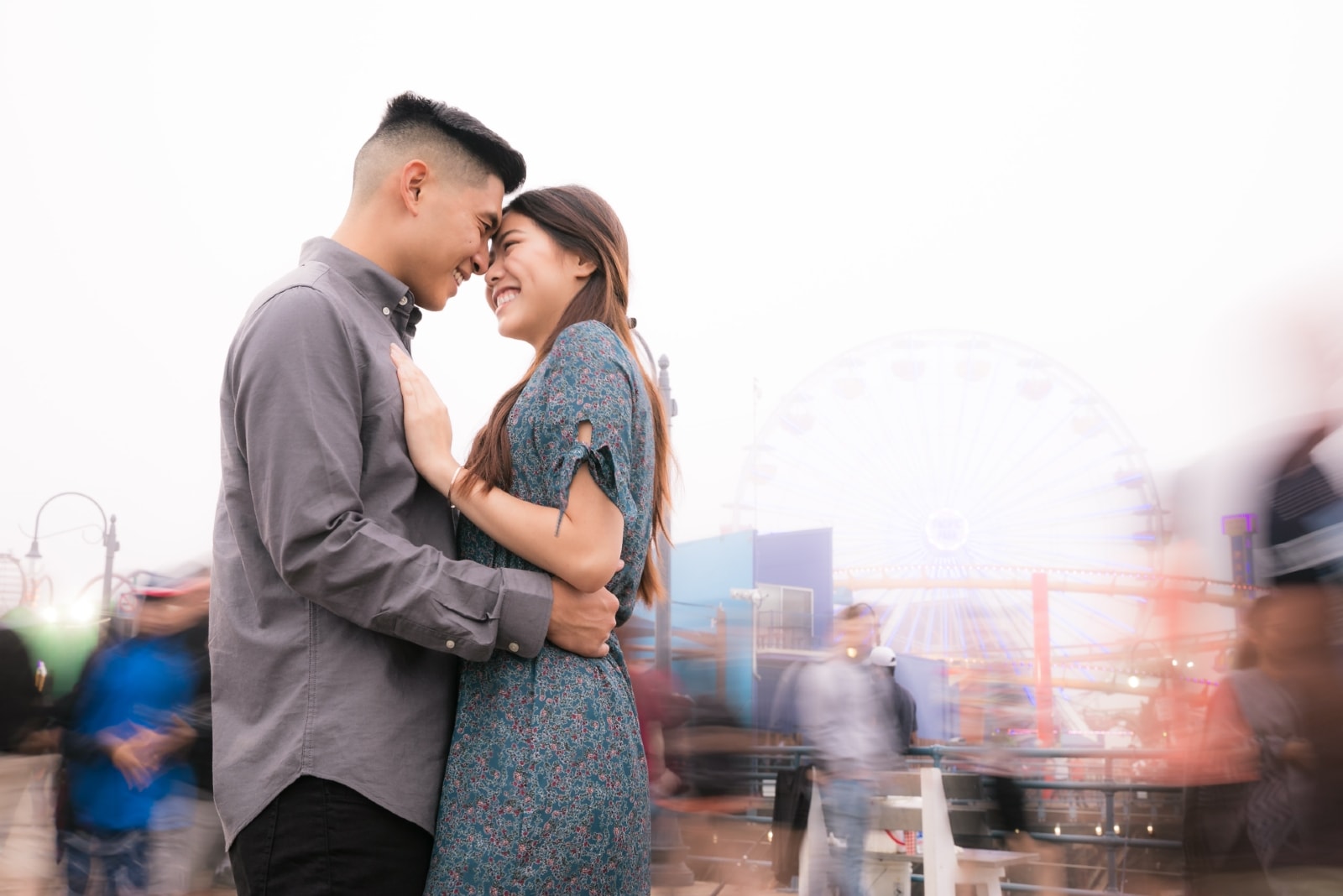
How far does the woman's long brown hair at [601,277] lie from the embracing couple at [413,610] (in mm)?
94

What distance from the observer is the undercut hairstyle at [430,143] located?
1494 millimetres

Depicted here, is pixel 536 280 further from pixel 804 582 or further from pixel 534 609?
pixel 804 582

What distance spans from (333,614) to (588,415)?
37 cm

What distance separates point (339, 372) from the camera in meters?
1.25

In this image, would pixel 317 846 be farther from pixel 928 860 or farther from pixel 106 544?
pixel 106 544

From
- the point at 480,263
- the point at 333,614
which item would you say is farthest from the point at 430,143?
the point at 333,614

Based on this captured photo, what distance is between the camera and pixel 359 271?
4.63 ft

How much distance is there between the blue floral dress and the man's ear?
29 cm

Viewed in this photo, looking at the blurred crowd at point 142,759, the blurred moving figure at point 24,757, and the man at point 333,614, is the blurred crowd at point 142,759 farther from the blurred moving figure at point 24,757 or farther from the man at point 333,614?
the man at point 333,614

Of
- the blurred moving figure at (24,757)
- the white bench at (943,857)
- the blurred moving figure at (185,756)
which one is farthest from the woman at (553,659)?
the white bench at (943,857)

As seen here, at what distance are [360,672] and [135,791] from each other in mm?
2691

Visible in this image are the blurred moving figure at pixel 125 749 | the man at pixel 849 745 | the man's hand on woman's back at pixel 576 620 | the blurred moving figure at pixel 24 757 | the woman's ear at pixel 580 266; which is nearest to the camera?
the man's hand on woman's back at pixel 576 620

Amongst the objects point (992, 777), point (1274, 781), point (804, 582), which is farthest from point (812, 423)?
point (1274, 781)

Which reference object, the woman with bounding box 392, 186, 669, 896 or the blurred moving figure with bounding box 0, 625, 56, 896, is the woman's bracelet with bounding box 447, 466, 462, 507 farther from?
the blurred moving figure with bounding box 0, 625, 56, 896
